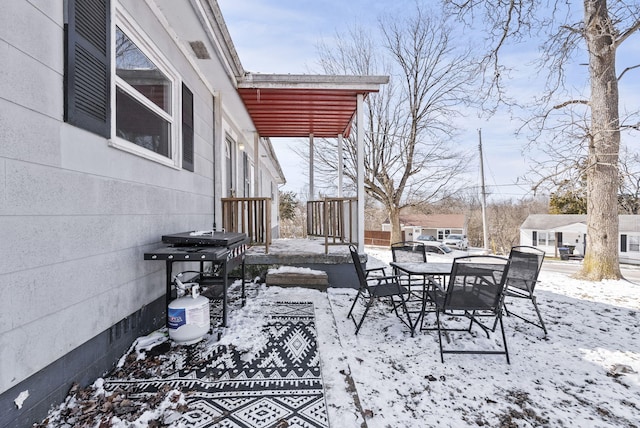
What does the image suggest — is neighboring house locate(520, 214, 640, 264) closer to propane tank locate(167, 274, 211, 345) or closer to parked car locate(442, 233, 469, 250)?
parked car locate(442, 233, 469, 250)

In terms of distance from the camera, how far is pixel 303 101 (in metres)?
5.67

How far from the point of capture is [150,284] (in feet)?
9.60

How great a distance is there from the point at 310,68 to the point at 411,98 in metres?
4.93

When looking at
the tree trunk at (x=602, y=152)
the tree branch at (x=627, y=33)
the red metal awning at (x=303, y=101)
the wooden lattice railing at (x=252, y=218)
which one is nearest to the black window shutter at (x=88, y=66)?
the red metal awning at (x=303, y=101)

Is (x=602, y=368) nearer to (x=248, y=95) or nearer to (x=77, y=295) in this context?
(x=77, y=295)

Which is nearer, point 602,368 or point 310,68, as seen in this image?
point 602,368

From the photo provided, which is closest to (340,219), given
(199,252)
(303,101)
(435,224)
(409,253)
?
(409,253)

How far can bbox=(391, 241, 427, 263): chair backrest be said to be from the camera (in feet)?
13.3

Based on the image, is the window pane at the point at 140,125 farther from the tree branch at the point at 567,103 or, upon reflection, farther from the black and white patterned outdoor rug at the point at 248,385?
the tree branch at the point at 567,103

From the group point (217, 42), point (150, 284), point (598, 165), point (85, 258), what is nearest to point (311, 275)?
point (150, 284)

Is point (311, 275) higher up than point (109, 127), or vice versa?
point (109, 127)

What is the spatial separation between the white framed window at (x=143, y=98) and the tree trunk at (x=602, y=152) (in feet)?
25.2

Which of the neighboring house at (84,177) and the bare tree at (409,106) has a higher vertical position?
the bare tree at (409,106)

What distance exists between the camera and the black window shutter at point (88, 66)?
6.12ft
